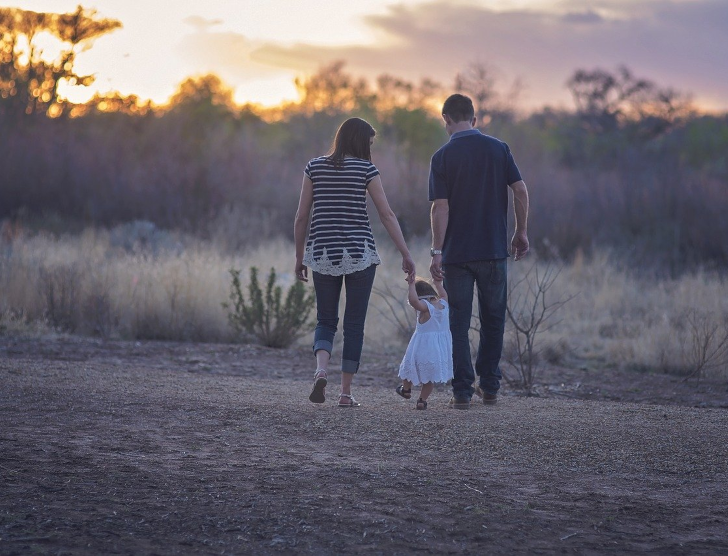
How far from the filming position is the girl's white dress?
20.4 ft

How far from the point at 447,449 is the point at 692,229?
16.2 m

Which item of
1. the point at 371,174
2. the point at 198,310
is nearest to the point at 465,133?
the point at 371,174

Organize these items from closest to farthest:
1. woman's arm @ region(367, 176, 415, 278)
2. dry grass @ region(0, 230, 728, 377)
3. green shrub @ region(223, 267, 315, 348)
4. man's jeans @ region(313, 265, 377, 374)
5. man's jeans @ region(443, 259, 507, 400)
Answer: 1. woman's arm @ region(367, 176, 415, 278)
2. man's jeans @ region(313, 265, 377, 374)
3. man's jeans @ region(443, 259, 507, 400)
4. green shrub @ region(223, 267, 315, 348)
5. dry grass @ region(0, 230, 728, 377)

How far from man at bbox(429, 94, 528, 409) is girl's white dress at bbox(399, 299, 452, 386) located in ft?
0.40

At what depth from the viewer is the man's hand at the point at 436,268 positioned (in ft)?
20.8

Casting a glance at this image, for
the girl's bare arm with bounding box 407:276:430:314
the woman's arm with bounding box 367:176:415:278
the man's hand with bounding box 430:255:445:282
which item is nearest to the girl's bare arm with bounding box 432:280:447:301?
the man's hand with bounding box 430:255:445:282

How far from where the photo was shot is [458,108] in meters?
6.38

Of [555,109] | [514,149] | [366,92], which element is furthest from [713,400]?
[555,109]

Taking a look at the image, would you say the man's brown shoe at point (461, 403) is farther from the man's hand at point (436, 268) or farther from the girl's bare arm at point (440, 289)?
the man's hand at point (436, 268)

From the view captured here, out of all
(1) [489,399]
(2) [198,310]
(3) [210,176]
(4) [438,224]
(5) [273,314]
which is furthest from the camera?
(3) [210,176]

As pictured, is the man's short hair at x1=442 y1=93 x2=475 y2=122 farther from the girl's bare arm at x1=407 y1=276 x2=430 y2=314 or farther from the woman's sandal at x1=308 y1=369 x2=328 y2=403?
the woman's sandal at x1=308 y1=369 x2=328 y2=403

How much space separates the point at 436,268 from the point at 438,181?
22.3 inches

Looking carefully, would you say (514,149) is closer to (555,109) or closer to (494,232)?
(494,232)

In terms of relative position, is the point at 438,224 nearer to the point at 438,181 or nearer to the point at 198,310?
the point at 438,181
